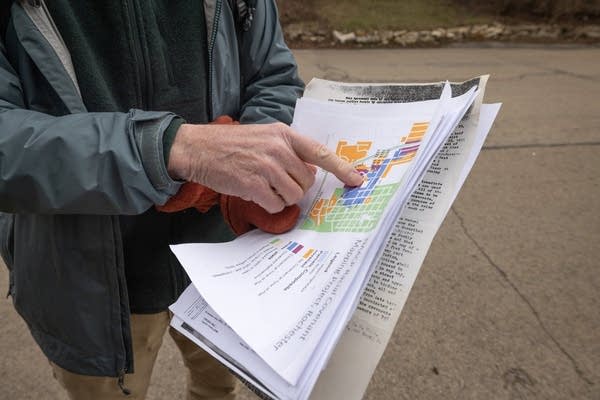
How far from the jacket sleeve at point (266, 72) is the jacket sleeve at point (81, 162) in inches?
14.0

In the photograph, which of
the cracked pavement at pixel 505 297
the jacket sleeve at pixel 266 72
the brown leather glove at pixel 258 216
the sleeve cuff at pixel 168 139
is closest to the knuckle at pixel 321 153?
the brown leather glove at pixel 258 216

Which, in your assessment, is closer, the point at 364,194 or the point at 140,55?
the point at 364,194

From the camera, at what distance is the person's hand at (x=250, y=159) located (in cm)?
69

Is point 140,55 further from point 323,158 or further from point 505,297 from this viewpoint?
point 505,297

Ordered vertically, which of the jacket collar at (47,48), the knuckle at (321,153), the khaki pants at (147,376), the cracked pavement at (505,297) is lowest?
the cracked pavement at (505,297)

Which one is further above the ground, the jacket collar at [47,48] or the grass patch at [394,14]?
the jacket collar at [47,48]

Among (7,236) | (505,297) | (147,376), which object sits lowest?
(505,297)

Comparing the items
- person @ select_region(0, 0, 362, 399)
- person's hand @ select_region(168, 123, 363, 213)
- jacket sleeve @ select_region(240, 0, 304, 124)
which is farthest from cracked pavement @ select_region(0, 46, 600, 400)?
person's hand @ select_region(168, 123, 363, 213)

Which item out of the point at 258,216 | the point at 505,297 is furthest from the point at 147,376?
the point at 505,297

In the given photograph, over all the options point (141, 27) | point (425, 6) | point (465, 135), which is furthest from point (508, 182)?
point (425, 6)

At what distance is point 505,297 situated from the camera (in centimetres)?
218

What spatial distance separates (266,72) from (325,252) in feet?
1.81

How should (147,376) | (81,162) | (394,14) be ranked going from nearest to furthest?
(81,162) < (147,376) < (394,14)

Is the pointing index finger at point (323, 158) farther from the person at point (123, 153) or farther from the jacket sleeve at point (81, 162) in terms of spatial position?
the jacket sleeve at point (81, 162)
